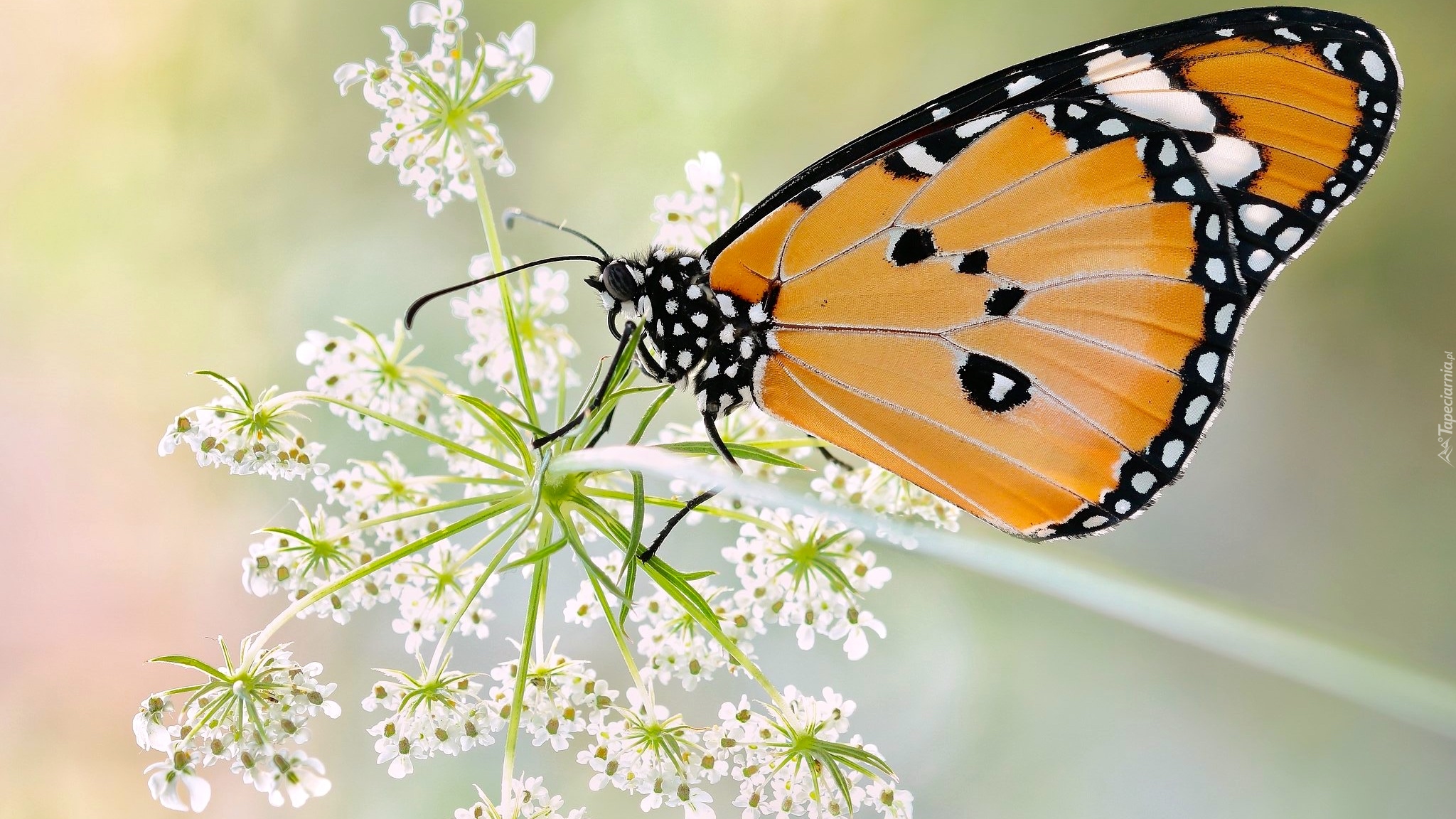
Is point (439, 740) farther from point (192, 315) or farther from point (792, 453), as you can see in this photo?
point (192, 315)

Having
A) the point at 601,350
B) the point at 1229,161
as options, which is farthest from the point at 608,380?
the point at 601,350

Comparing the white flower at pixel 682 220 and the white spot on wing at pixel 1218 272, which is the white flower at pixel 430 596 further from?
the white spot on wing at pixel 1218 272

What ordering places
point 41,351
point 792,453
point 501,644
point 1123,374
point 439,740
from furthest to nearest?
point 41,351 < point 501,644 < point 792,453 < point 1123,374 < point 439,740

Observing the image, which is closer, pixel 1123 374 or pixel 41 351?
pixel 1123 374

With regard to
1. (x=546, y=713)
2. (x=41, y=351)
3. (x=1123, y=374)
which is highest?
(x=41, y=351)

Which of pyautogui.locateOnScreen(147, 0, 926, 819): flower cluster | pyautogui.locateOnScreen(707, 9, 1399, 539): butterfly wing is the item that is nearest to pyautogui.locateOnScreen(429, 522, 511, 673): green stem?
pyautogui.locateOnScreen(147, 0, 926, 819): flower cluster

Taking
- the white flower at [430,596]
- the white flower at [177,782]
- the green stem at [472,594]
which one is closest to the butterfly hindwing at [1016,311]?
the green stem at [472,594]

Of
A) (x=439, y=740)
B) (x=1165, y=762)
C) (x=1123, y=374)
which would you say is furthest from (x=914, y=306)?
(x=1165, y=762)

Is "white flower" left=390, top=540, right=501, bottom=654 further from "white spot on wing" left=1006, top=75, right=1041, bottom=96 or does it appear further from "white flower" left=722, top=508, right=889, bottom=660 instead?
"white spot on wing" left=1006, top=75, right=1041, bottom=96

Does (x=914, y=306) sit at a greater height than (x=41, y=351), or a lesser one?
lesser
